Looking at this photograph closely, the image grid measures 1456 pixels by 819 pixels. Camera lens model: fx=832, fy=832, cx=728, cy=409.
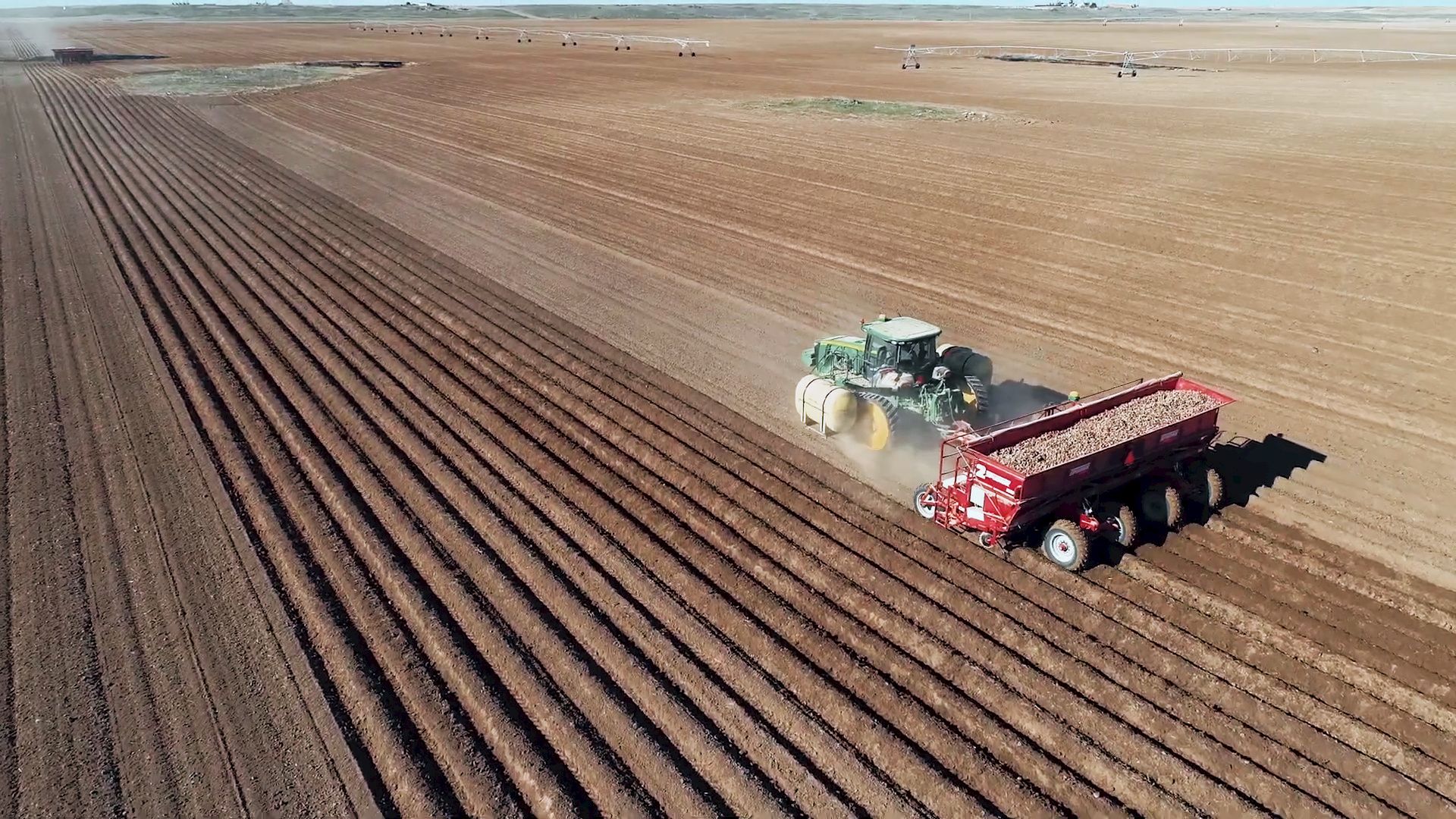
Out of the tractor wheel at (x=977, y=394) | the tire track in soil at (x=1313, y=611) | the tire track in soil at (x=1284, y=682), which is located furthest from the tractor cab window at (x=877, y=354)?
the tire track in soil at (x=1313, y=611)

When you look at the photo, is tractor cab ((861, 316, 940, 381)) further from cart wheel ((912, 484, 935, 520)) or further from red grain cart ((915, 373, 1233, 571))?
cart wheel ((912, 484, 935, 520))

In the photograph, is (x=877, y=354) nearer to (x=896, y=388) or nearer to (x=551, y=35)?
(x=896, y=388)

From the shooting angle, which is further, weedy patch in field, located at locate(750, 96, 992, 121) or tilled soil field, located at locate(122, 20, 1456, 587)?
weedy patch in field, located at locate(750, 96, 992, 121)

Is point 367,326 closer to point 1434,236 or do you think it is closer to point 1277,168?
point 1434,236

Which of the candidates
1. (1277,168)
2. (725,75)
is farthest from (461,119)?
(1277,168)

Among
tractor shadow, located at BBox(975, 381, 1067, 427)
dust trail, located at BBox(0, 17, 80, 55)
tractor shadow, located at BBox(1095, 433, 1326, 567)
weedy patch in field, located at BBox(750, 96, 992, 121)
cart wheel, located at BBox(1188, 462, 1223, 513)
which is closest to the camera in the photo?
tractor shadow, located at BBox(1095, 433, 1326, 567)

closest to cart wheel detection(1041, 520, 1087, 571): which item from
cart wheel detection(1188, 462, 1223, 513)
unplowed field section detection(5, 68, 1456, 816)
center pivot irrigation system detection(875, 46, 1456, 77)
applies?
unplowed field section detection(5, 68, 1456, 816)
